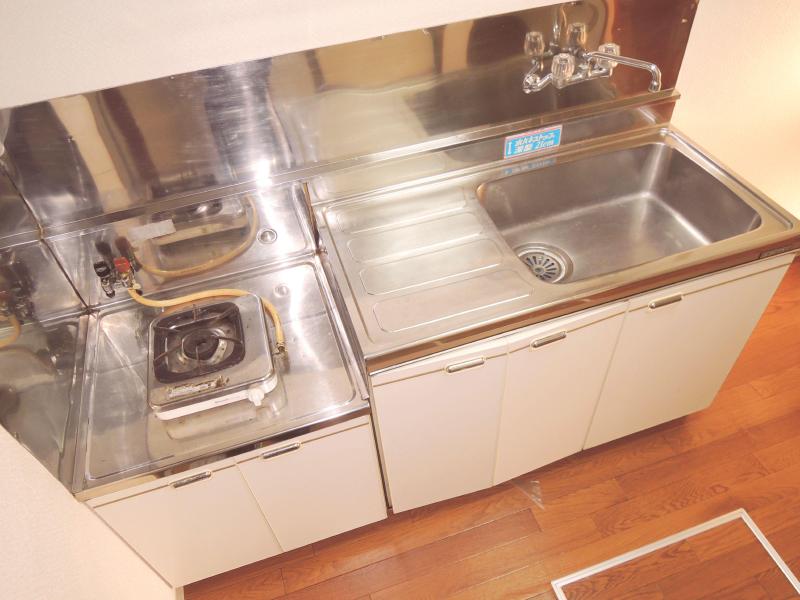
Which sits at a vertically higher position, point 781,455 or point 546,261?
point 546,261

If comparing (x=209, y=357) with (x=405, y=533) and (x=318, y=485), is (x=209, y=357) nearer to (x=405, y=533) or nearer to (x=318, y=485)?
(x=318, y=485)

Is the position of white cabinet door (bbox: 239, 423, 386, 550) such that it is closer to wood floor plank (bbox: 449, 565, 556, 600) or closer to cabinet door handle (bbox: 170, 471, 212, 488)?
cabinet door handle (bbox: 170, 471, 212, 488)

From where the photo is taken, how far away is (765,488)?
172 centimetres

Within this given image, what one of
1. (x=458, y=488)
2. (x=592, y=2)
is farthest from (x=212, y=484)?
A: (x=592, y=2)

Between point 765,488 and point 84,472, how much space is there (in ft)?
6.36

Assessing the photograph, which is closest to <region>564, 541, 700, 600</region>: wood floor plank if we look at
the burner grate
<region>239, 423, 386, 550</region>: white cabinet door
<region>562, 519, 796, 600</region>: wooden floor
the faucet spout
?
<region>562, 519, 796, 600</region>: wooden floor

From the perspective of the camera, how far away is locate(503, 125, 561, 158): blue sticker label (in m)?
1.54

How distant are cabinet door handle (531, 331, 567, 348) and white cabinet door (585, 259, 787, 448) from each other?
0.66 ft

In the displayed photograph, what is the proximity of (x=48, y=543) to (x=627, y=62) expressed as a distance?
1.58m

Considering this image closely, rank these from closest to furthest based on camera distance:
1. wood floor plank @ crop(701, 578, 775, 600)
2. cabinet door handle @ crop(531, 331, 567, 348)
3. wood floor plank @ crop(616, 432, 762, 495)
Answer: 1. cabinet door handle @ crop(531, 331, 567, 348)
2. wood floor plank @ crop(701, 578, 775, 600)
3. wood floor plank @ crop(616, 432, 762, 495)

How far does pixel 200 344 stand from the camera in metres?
1.28

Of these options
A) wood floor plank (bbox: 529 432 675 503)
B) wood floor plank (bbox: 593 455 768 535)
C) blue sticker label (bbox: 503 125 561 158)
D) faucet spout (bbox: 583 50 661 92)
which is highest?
blue sticker label (bbox: 503 125 561 158)

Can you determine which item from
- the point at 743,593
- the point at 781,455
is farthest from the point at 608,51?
the point at 743,593

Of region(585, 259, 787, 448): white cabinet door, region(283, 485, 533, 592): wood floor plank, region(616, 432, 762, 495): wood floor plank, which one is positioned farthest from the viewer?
region(616, 432, 762, 495): wood floor plank
